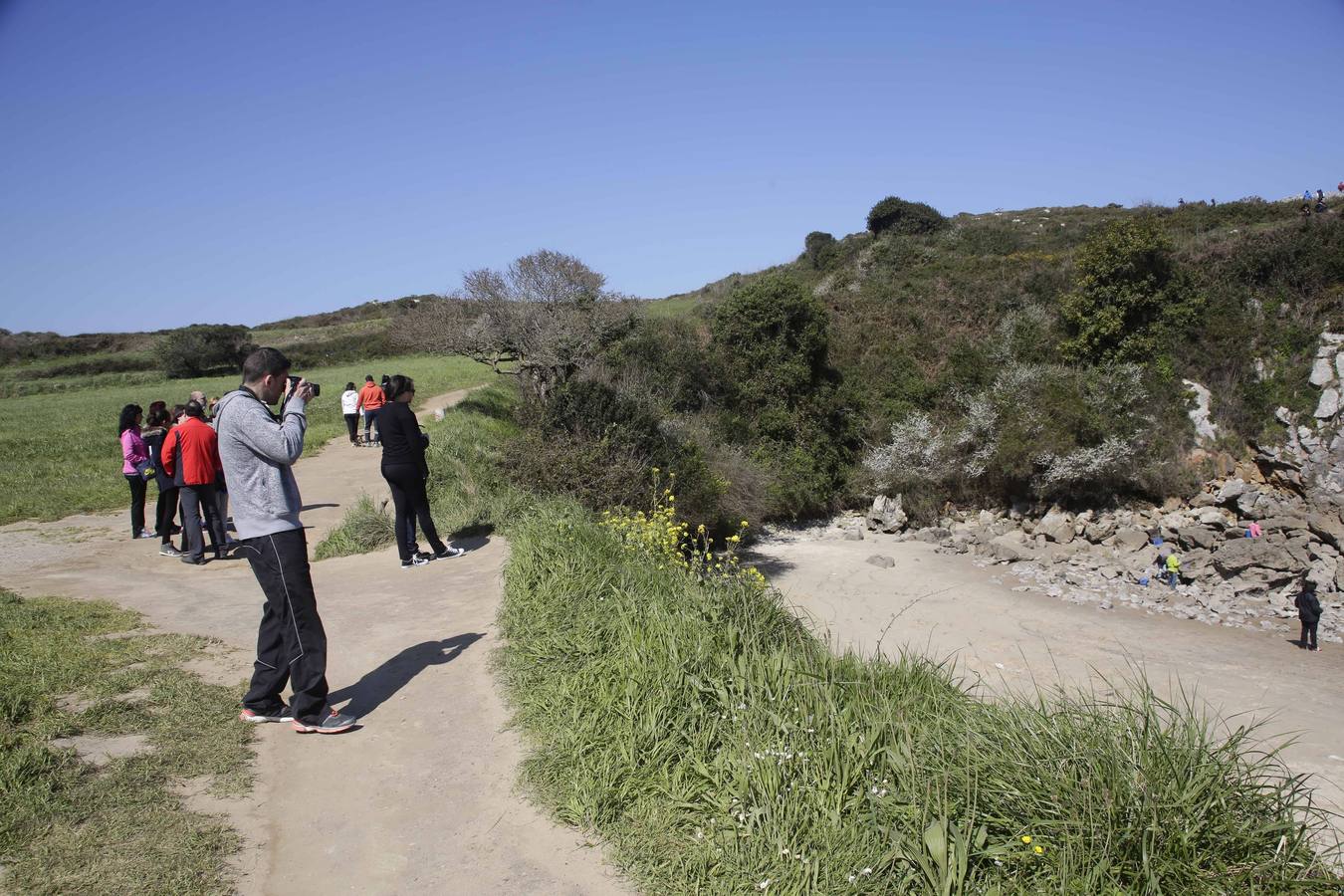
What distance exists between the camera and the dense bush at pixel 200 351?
1823 inches

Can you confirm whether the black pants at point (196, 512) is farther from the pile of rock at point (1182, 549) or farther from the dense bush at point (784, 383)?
the dense bush at point (784, 383)

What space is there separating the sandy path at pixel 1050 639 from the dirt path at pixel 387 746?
177 inches

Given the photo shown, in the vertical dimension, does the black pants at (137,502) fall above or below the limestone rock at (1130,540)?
above

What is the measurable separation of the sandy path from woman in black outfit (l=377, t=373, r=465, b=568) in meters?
4.49

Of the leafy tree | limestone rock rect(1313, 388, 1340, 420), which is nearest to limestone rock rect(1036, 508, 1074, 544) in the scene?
the leafy tree

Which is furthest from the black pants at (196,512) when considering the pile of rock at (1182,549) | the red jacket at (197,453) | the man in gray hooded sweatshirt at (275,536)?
the pile of rock at (1182,549)

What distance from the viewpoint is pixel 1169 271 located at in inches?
904

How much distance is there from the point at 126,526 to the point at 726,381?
16.9 m

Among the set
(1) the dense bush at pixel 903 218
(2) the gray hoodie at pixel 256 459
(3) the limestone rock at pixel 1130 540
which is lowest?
(3) the limestone rock at pixel 1130 540

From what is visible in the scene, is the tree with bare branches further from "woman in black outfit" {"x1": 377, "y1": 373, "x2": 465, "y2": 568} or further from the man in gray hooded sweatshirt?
the man in gray hooded sweatshirt

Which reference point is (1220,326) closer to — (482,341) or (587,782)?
→ (482,341)

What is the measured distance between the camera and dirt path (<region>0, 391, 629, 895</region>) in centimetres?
337

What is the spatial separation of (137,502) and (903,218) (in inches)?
1669

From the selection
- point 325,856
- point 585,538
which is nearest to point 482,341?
point 585,538
